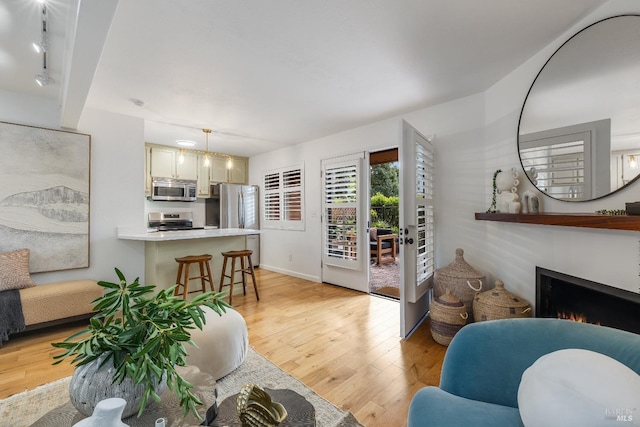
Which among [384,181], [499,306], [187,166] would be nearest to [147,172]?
[187,166]

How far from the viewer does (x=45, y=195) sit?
9.44ft

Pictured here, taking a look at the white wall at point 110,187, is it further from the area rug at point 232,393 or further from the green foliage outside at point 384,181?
the green foliage outside at point 384,181

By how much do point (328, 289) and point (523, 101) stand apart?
10.6 feet

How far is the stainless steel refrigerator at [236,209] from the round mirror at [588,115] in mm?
4626

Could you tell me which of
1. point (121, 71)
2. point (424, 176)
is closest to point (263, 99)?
point (121, 71)

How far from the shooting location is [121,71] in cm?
234

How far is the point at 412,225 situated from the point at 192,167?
4448 millimetres

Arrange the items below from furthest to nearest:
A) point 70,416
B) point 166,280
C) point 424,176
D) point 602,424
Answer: point 166,280, point 424,176, point 70,416, point 602,424

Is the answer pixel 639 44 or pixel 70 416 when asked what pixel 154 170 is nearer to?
pixel 70 416

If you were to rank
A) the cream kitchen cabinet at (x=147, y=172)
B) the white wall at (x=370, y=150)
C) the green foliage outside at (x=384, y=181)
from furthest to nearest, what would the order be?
the green foliage outside at (x=384, y=181)
the cream kitchen cabinet at (x=147, y=172)
the white wall at (x=370, y=150)

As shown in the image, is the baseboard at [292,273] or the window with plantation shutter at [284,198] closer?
the baseboard at [292,273]

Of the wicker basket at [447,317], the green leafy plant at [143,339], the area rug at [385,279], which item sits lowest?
the area rug at [385,279]

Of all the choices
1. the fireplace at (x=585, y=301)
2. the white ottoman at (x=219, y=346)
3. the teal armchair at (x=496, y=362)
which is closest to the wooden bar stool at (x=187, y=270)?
the white ottoman at (x=219, y=346)

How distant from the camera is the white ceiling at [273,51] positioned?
1636mm
